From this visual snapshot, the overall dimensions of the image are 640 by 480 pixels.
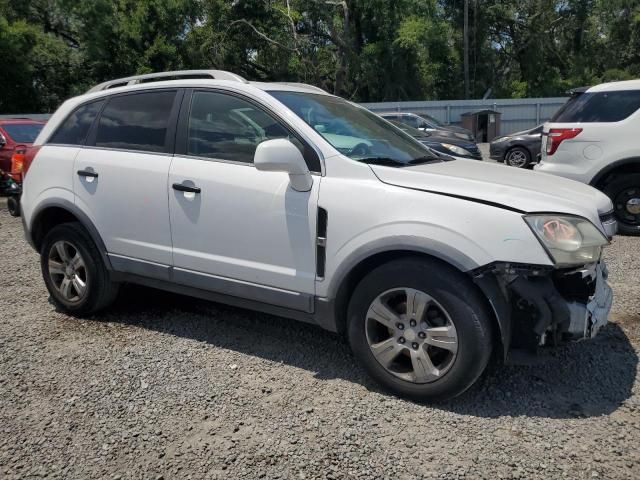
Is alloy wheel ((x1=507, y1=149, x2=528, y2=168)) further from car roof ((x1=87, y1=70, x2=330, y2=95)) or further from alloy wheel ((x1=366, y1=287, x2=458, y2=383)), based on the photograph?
alloy wheel ((x1=366, y1=287, x2=458, y2=383))

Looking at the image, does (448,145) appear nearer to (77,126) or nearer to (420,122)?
(420,122)

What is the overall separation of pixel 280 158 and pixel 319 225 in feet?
1.43

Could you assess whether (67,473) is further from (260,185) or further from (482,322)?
(482,322)

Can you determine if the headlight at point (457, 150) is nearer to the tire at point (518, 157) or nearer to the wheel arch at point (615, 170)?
the wheel arch at point (615, 170)

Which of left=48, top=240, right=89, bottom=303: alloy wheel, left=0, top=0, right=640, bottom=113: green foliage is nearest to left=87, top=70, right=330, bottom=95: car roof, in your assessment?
left=48, top=240, right=89, bottom=303: alloy wheel

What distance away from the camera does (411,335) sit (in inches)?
119

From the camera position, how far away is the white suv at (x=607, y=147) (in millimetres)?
6543

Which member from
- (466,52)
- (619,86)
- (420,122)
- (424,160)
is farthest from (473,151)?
(466,52)

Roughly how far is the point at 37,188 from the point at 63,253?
57 centimetres

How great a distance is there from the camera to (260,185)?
3.39 meters

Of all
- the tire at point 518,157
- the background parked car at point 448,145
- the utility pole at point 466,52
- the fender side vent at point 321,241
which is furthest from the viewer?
the utility pole at point 466,52

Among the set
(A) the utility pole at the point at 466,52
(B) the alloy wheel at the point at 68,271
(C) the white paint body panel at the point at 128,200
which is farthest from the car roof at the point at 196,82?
(A) the utility pole at the point at 466,52

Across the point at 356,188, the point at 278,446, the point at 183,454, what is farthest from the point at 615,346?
the point at 183,454

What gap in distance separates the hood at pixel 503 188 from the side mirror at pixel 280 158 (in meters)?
0.43
